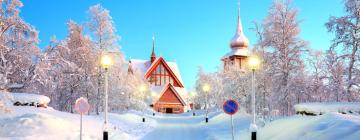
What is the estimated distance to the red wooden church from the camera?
79.2 m

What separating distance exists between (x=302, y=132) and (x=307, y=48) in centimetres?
1546

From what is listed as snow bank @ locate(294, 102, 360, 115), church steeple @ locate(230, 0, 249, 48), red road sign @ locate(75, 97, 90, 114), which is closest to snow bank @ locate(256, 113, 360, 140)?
snow bank @ locate(294, 102, 360, 115)

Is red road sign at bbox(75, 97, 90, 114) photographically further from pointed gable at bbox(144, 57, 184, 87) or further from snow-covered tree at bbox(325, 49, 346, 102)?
pointed gable at bbox(144, 57, 184, 87)

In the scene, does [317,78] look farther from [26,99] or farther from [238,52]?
[238,52]

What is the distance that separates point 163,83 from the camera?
8875 centimetres

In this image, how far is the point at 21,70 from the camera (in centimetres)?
2428

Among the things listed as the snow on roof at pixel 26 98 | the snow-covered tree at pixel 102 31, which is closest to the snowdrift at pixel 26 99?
the snow on roof at pixel 26 98

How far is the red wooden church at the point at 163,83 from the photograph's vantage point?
7921cm

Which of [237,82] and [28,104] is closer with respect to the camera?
[28,104]

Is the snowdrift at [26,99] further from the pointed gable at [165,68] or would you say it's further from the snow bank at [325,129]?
the pointed gable at [165,68]

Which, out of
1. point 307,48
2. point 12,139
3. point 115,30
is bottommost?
point 12,139

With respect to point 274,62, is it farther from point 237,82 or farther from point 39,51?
point 39,51

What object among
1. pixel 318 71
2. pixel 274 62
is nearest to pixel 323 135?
pixel 274 62

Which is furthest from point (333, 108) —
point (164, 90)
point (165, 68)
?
point (165, 68)
